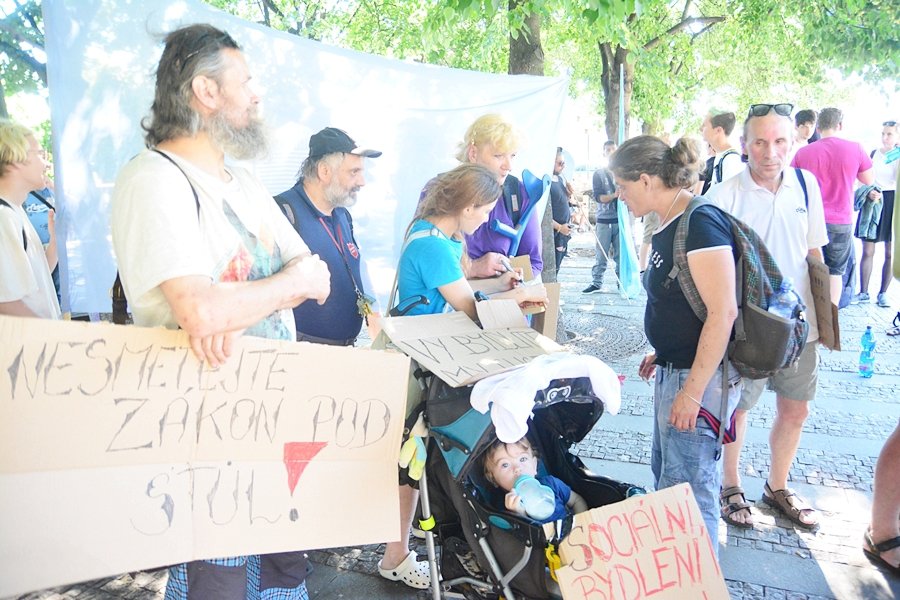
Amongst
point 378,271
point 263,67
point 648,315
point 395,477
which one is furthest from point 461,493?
point 263,67

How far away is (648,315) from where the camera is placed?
8.39 feet

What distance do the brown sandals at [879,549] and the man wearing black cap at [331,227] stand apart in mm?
2517

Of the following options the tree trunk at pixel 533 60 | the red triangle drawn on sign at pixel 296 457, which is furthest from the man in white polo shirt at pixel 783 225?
the tree trunk at pixel 533 60

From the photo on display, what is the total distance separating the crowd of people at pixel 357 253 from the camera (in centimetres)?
158

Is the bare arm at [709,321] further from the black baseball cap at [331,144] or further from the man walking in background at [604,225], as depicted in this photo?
the man walking in background at [604,225]

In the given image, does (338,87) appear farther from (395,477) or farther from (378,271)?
(395,477)

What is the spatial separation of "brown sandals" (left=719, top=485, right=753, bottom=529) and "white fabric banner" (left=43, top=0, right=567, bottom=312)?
2281 mm

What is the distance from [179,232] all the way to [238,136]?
0.37m

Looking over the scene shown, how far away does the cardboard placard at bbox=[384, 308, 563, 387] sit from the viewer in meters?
2.04

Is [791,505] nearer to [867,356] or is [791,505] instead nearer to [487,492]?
[487,492]

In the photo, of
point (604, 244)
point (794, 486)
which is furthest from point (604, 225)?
point (794, 486)

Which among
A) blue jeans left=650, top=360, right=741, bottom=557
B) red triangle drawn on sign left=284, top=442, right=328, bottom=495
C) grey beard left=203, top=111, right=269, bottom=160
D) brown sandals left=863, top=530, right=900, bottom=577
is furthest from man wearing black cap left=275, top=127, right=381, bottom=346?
brown sandals left=863, top=530, right=900, bottom=577

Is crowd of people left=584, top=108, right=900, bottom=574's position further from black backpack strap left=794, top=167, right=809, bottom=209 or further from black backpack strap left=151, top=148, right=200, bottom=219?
black backpack strap left=151, top=148, right=200, bottom=219

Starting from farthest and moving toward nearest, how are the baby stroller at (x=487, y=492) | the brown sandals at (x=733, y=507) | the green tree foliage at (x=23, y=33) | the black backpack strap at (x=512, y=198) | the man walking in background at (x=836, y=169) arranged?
the man walking in background at (x=836, y=169)
the green tree foliage at (x=23, y=33)
the black backpack strap at (x=512, y=198)
the brown sandals at (x=733, y=507)
the baby stroller at (x=487, y=492)
